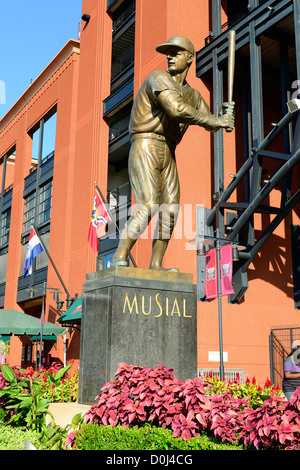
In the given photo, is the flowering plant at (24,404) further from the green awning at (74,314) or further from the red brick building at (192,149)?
the green awning at (74,314)

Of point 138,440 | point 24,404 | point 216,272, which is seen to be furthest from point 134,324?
point 216,272

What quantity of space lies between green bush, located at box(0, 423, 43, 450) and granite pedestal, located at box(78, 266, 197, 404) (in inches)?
32.8

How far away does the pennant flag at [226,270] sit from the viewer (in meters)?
15.6

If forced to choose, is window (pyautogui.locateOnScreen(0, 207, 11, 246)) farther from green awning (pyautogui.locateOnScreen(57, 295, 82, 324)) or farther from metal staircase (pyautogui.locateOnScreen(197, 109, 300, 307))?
metal staircase (pyautogui.locateOnScreen(197, 109, 300, 307))

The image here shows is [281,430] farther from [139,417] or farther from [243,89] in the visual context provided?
[243,89]

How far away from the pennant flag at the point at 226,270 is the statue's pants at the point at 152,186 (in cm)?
865

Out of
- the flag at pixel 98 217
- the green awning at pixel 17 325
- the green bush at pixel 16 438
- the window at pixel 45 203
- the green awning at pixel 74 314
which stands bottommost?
the green bush at pixel 16 438

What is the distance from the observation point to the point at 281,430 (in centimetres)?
372

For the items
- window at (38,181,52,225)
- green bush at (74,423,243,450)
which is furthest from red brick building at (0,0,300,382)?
green bush at (74,423,243,450)

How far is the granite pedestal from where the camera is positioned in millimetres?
6320

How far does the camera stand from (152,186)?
23.1ft

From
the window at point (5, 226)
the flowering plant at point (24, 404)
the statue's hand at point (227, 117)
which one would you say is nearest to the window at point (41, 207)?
the window at point (5, 226)
